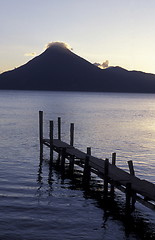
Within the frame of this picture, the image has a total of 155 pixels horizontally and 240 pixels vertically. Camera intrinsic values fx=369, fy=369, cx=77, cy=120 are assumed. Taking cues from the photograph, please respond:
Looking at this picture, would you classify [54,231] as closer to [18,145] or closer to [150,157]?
[150,157]

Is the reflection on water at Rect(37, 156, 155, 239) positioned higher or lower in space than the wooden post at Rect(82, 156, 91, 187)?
lower

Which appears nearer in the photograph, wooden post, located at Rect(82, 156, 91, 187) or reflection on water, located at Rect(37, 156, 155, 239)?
reflection on water, located at Rect(37, 156, 155, 239)

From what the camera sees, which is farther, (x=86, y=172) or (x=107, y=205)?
(x=86, y=172)

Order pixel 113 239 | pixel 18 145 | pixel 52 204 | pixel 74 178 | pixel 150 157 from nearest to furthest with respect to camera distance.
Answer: pixel 113 239 < pixel 52 204 < pixel 74 178 < pixel 150 157 < pixel 18 145

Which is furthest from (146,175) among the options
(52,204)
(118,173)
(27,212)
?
(27,212)

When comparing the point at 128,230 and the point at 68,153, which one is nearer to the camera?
the point at 128,230

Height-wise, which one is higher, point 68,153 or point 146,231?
point 68,153

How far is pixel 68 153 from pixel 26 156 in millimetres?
6297

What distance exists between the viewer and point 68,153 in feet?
74.0

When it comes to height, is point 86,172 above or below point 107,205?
above

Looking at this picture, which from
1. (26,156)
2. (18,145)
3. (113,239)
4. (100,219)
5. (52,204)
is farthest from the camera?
(18,145)

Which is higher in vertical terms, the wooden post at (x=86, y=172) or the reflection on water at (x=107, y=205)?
the wooden post at (x=86, y=172)

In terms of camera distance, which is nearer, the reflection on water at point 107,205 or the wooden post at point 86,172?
the reflection on water at point 107,205

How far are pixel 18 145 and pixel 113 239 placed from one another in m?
21.5
